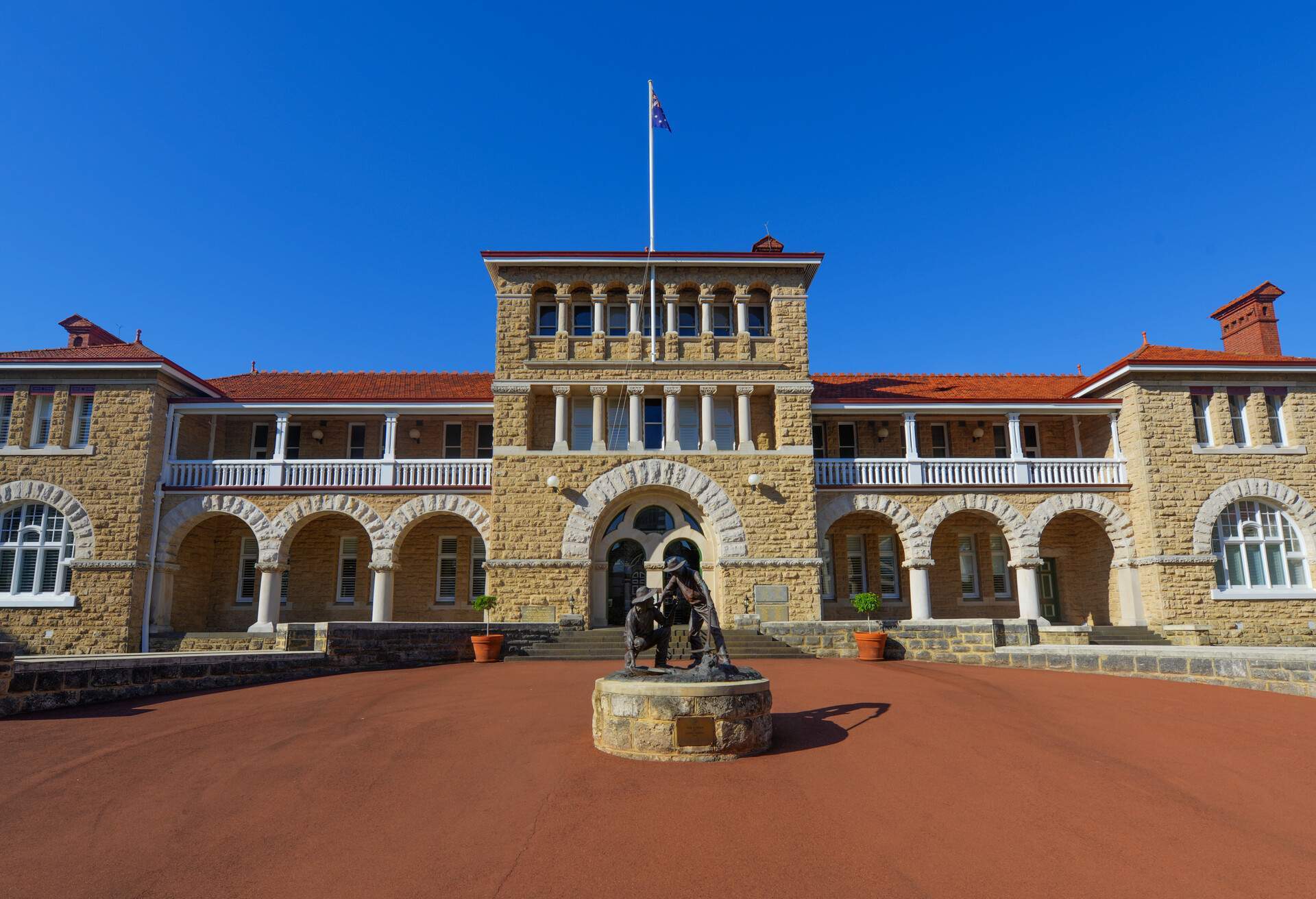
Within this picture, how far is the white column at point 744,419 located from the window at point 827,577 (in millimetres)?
3617

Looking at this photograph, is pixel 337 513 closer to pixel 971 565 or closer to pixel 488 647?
pixel 488 647

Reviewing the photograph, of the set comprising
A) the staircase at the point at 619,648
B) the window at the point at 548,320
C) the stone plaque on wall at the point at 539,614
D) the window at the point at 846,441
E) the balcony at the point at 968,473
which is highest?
the window at the point at 548,320

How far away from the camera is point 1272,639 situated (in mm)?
18250

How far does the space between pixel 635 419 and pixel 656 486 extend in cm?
175

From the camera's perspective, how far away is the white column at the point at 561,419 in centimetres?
1898

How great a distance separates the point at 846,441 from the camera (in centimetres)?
2173

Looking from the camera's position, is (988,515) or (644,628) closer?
(644,628)

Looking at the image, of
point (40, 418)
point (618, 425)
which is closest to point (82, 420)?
point (40, 418)

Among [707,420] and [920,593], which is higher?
[707,420]

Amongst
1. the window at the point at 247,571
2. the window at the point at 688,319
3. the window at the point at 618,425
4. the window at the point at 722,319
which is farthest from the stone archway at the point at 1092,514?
the window at the point at 247,571

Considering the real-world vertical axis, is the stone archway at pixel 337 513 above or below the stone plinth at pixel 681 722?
above

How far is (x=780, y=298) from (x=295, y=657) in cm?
1358

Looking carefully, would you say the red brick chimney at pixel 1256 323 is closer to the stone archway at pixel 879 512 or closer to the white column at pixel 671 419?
the stone archway at pixel 879 512

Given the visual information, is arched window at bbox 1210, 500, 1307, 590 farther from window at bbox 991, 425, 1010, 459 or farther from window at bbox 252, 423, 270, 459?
window at bbox 252, 423, 270, 459
